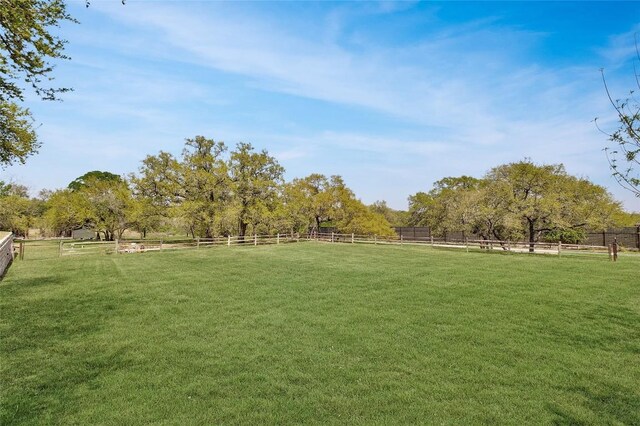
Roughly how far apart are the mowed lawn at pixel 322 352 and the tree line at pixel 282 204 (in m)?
18.1

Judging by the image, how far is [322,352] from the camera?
23.5 ft

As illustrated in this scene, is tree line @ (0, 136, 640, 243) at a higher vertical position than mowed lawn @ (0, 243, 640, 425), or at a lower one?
higher

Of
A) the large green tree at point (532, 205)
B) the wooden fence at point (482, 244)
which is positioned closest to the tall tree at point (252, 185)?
the wooden fence at point (482, 244)

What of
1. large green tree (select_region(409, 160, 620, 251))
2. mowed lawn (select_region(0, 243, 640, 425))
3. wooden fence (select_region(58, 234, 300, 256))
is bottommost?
mowed lawn (select_region(0, 243, 640, 425))

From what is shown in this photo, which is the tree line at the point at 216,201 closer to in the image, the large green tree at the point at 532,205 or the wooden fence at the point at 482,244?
the wooden fence at the point at 482,244

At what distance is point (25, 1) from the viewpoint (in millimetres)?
7668

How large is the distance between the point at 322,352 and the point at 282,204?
3452 cm

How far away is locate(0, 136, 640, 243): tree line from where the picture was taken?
31.0m

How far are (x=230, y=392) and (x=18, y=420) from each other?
9.08 ft

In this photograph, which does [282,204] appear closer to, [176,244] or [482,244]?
[176,244]

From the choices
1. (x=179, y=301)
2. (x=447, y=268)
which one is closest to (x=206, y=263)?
(x=179, y=301)

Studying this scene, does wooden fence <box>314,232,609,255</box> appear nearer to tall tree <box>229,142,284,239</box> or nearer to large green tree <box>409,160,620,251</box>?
large green tree <box>409,160,620,251</box>

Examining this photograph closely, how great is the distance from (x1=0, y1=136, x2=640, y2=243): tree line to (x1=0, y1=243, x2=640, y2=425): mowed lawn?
1810 cm

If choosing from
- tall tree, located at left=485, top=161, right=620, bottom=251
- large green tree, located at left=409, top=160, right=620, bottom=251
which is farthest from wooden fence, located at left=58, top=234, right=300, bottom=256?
tall tree, located at left=485, top=161, right=620, bottom=251
